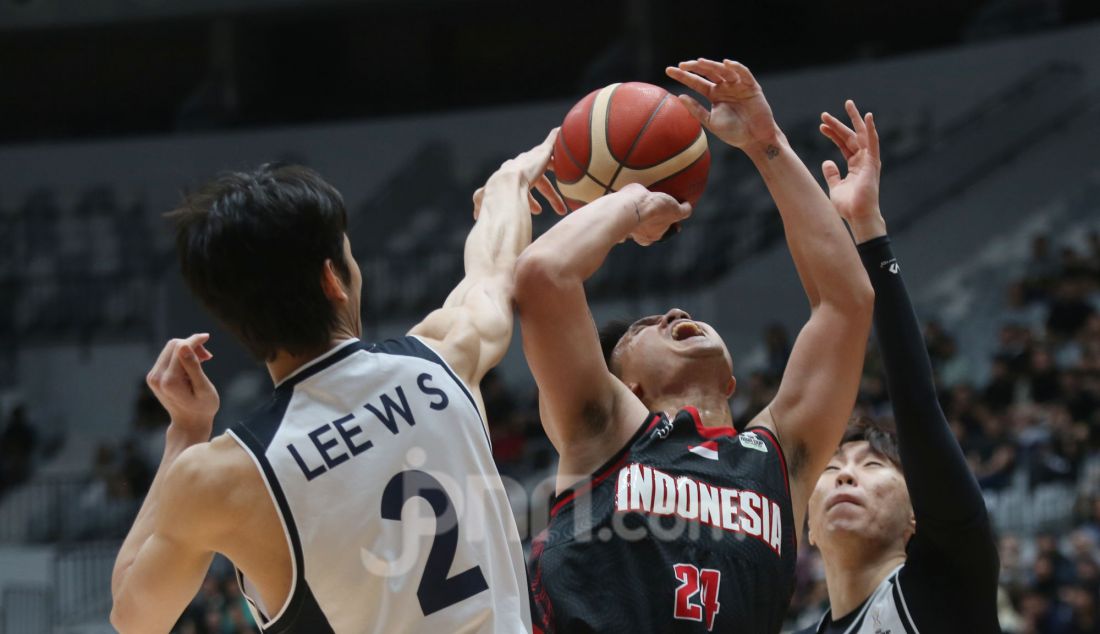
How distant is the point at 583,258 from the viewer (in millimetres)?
3047

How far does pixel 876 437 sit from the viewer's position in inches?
162

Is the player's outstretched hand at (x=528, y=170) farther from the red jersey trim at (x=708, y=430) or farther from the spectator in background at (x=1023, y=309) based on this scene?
the spectator in background at (x=1023, y=309)

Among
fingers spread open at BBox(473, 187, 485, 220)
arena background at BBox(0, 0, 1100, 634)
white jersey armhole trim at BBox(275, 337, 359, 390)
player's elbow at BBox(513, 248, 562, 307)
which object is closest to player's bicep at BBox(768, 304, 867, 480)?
player's elbow at BBox(513, 248, 562, 307)

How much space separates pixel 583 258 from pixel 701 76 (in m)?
0.79

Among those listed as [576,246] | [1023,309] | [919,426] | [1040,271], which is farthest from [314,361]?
[1040,271]

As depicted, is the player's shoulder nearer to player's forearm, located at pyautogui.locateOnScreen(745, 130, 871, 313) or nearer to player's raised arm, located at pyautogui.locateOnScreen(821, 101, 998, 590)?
player's forearm, located at pyautogui.locateOnScreen(745, 130, 871, 313)

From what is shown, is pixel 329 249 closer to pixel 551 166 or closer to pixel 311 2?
pixel 551 166

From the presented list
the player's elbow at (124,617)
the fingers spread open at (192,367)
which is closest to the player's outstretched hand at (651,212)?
the fingers spread open at (192,367)

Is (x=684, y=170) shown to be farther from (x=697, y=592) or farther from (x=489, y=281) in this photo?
(x=697, y=592)

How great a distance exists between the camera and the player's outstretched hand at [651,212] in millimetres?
3246

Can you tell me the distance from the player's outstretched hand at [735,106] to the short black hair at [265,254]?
1220 mm

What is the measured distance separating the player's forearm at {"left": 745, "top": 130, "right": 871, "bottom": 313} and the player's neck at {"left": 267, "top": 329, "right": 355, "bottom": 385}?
127 centimetres

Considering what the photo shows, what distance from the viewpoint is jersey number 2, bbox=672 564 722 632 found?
3080 mm

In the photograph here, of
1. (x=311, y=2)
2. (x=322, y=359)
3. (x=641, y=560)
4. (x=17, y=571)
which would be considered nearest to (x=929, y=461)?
(x=641, y=560)
